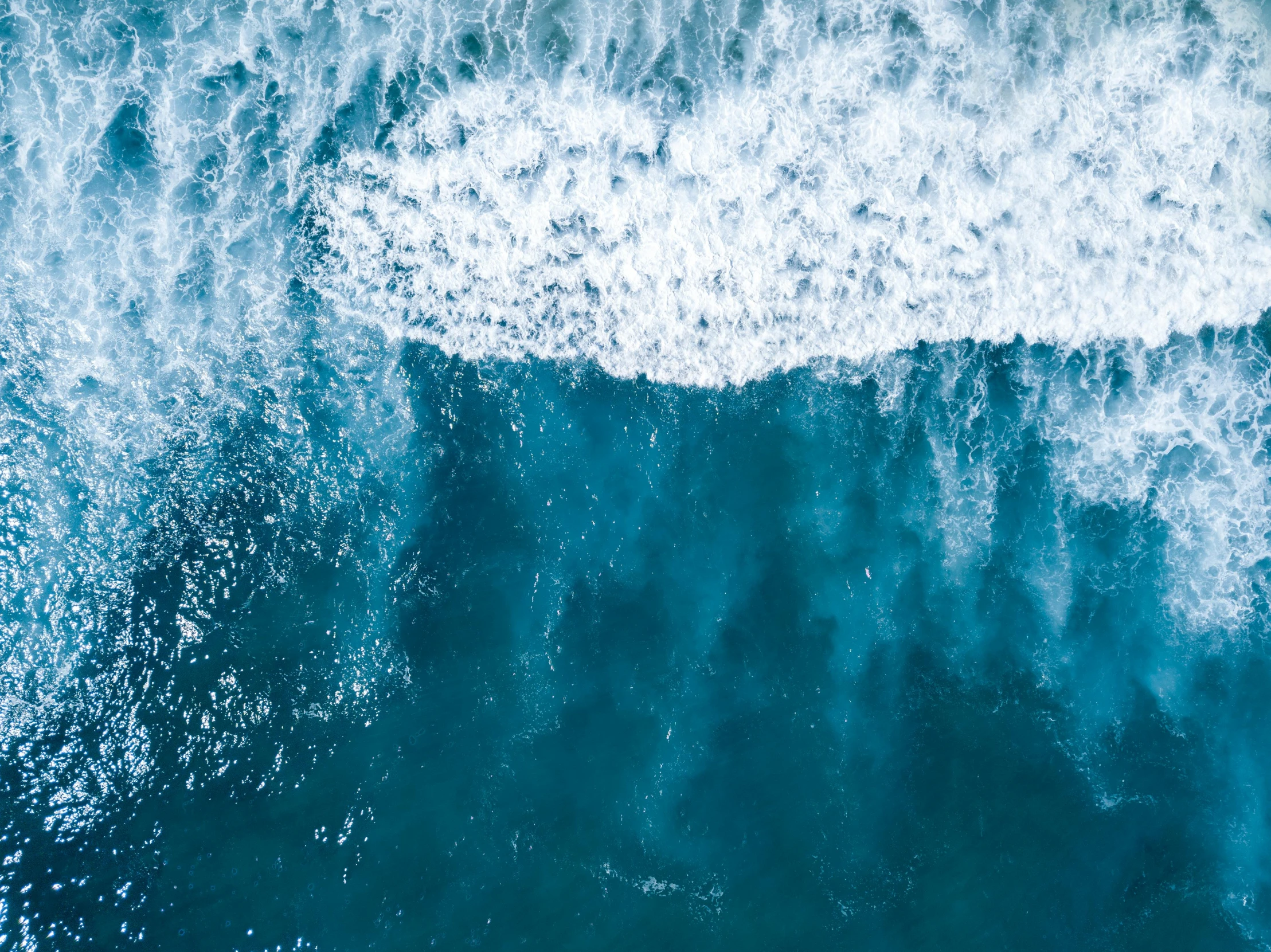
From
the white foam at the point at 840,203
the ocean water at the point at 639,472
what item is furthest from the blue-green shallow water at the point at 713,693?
the white foam at the point at 840,203

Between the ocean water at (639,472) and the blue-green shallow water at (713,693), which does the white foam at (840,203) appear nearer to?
the ocean water at (639,472)

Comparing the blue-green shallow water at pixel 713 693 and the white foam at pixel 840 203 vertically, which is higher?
the white foam at pixel 840 203

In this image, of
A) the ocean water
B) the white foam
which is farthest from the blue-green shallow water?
the white foam

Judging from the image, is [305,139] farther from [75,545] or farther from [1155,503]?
[1155,503]

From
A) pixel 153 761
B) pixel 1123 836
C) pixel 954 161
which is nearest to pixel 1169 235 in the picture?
pixel 954 161

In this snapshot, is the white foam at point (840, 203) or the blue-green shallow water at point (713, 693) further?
the white foam at point (840, 203)
